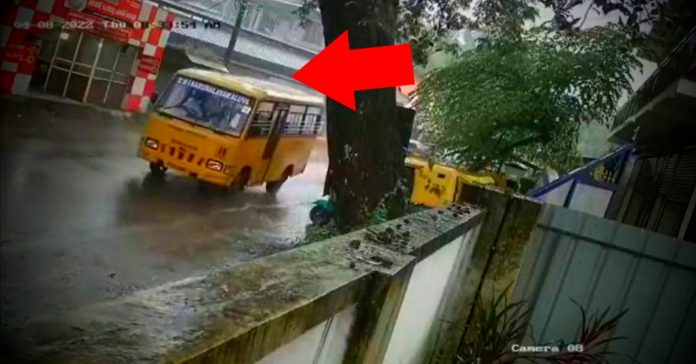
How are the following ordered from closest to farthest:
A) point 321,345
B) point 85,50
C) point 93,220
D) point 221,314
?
1. point 221,314
2. point 321,345
3. point 85,50
4. point 93,220

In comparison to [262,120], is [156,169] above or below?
below

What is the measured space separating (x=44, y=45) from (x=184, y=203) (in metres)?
3.37

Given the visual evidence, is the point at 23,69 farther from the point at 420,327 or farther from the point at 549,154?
the point at 549,154

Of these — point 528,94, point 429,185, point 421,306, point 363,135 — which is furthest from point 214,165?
point 528,94

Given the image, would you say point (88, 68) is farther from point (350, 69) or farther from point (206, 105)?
point (206, 105)

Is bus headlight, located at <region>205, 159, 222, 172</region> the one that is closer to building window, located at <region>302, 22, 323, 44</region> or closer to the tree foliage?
building window, located at <region>302, 22, 323, 44</region>

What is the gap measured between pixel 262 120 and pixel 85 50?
3190mm

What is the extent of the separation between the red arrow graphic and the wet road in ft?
4.47

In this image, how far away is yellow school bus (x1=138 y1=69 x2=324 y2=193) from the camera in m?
3.78

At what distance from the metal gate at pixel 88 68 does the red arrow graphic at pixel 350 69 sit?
1.59m

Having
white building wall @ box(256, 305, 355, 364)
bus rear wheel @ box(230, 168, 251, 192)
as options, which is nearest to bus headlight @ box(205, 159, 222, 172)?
bus rear wheel @ box(230, 168, 251, 192)

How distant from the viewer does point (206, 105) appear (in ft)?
14.5

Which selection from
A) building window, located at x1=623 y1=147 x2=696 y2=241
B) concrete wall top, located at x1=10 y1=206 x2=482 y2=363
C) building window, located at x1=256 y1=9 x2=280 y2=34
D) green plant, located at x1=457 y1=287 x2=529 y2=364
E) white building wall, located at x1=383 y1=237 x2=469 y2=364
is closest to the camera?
concrete wall top, located at x1=10 y1=206 x2=482 y2=363

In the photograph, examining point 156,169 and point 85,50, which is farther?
point 156,169
